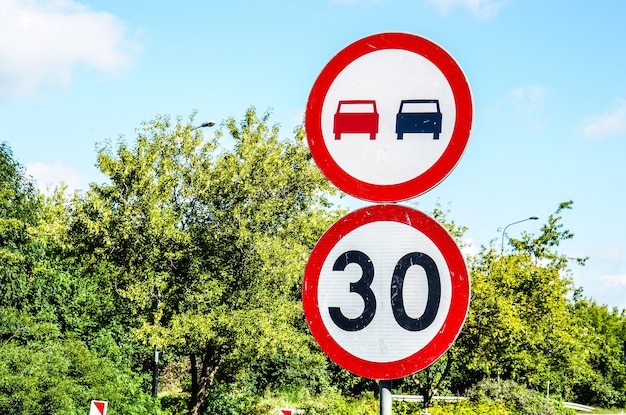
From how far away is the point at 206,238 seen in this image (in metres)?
18.9

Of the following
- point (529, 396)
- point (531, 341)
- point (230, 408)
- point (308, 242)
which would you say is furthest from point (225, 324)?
point (529, 396)

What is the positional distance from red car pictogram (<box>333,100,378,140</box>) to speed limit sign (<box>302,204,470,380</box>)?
0.30 metres

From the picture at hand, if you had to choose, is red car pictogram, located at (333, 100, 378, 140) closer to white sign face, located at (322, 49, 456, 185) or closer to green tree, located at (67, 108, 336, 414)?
white sign face, located at (322, 49, 456, 185)

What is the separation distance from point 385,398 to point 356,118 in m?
0.97

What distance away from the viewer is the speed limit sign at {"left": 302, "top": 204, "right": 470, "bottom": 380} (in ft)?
7.56

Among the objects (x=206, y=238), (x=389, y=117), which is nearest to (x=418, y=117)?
(x=389, y=117)

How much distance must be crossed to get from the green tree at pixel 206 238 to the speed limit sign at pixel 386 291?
15.2m

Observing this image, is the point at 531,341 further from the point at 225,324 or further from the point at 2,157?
the point at 2,157

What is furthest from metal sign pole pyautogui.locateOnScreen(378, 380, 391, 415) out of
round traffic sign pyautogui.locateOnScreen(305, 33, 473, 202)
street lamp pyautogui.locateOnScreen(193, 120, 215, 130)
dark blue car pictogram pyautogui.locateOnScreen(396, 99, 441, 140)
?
street lamp pyautogui.locateOnScreen(193, 120, 215, 130)

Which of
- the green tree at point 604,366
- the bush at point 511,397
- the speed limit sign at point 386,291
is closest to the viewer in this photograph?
the speed limit sign at point 386,291

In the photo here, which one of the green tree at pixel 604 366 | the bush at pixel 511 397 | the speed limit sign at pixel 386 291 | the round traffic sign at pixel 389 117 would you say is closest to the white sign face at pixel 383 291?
the speed limit sign at pixel 386 291

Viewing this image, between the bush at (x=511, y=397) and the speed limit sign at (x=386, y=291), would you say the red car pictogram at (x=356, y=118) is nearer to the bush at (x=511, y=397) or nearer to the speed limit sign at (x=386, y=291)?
the speed limit sign at (x=386, y=291)

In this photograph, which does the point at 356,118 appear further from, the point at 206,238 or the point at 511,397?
the point at 511,397

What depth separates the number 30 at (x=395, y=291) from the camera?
2320 millimetres
